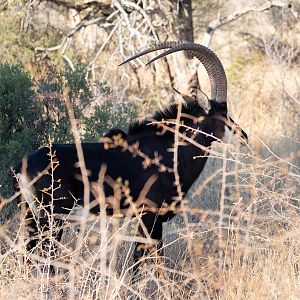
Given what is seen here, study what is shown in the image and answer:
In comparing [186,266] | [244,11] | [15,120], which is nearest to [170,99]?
[244,11]

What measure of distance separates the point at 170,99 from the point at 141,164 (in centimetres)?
789

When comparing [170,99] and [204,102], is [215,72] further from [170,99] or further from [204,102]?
[170,99]

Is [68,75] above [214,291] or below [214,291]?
above

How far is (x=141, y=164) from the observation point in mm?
5727

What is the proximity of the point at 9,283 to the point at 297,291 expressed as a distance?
1728mm

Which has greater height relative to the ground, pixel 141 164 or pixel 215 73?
pixel 215 73

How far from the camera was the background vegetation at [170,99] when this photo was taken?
4.61 meters

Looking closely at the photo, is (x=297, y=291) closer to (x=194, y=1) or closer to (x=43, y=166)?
(x=43, y=166)

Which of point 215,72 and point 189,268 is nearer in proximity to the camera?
point 189,268

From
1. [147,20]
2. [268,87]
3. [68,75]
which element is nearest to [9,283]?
[68,75]

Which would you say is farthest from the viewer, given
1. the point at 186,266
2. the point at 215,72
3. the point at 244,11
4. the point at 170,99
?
the point at 170,99

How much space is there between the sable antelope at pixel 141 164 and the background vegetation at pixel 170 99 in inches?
10.4

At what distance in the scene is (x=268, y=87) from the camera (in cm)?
1452

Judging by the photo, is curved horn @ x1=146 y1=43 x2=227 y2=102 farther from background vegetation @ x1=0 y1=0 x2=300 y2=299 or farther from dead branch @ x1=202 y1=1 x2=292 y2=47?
dead branch @ x1=202 y1=1 x2=292 y2=47
